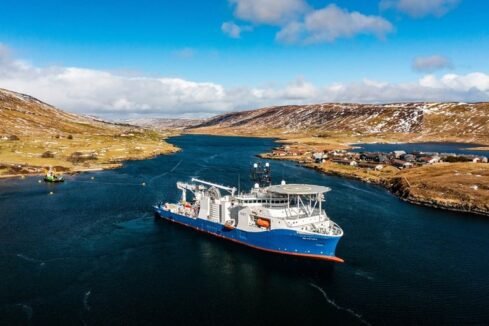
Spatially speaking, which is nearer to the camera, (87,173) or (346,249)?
(346,249)

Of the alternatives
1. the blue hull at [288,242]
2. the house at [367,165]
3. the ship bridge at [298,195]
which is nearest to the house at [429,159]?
the house at [367,165]

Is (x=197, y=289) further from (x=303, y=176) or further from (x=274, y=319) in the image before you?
(x=303, y=176)

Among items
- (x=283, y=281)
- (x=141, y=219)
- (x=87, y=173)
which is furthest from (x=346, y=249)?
(x=87, y=173)

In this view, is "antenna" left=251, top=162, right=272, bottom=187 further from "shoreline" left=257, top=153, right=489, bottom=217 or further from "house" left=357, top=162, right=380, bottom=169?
"house" left=357, top=162, right=380, bottom=169

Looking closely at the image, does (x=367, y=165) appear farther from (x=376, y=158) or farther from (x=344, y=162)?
(x=376, y=158)

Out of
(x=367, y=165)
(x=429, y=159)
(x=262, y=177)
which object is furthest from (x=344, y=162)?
(x=262, y=177)

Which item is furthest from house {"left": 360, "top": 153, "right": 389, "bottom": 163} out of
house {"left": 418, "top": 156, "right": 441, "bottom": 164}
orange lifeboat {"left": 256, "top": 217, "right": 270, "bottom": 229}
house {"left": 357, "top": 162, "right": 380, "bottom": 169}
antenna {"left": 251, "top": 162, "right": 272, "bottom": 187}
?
orange lifeboat {"left": 256, "top": 217, "right": 270, "bottom": 229}
